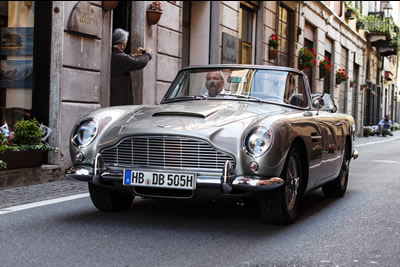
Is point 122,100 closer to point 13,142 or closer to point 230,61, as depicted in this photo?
point 13,142

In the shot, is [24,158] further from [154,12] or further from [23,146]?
[154,12]

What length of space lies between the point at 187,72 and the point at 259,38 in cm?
1243

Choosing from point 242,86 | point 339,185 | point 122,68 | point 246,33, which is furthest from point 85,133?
point 246,33

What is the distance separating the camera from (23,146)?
768 centimetres

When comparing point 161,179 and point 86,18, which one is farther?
point 86,18

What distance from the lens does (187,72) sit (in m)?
6.14

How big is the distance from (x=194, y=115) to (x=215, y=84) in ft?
3.44

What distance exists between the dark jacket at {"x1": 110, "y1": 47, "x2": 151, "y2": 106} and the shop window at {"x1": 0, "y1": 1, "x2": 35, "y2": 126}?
118 centimetres

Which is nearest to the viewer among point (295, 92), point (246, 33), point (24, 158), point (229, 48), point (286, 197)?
point (286, 197)

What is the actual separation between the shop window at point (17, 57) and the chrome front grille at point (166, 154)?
4435 mm

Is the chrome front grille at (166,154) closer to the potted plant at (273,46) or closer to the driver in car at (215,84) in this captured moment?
the driver in car at (215,84)

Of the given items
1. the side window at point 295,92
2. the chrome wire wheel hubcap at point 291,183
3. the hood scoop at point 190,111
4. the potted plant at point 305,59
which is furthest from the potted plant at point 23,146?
the potted plant at point 305,59

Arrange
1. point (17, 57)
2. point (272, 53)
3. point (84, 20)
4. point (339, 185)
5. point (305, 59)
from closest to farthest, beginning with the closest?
1. point (339, 185)
2. point (17, 57)
3. point (84, 20)
4. point (272, 53)
5. point (305, 59)

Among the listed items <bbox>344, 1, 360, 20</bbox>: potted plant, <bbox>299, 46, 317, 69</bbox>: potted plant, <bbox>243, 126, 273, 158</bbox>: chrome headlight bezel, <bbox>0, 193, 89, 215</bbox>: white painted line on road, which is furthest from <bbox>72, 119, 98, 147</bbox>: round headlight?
<bbox>344, 1, 360, 20</bbox>: potted plant
